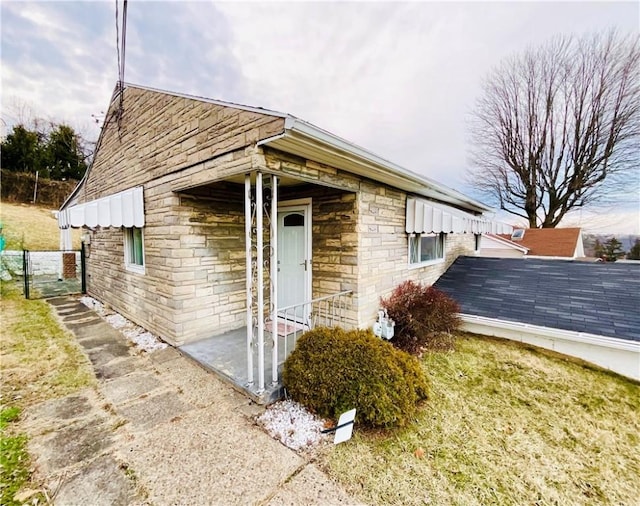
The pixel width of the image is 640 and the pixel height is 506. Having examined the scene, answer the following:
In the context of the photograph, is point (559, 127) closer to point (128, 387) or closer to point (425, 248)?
point (425, 248)

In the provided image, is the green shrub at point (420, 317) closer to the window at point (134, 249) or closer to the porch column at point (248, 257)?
the porch column at point (248, 257)

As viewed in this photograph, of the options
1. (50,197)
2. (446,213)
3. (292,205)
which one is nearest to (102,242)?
(292,205)

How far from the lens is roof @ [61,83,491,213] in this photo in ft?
11.9

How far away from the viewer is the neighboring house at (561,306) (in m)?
5.54

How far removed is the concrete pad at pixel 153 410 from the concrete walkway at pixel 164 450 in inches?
0.5

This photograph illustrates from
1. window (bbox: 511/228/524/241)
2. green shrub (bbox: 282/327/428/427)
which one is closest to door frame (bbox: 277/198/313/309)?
green shrub (bbox: 282/327/428/427)

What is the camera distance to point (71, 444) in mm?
3264

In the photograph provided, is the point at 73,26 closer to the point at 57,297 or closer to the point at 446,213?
the point at 57,297

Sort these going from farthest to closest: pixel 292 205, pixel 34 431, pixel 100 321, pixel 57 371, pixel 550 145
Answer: pixel 550 145, pixel 100 321, pixel 292 205, pixel 57 371, pixel 34 431

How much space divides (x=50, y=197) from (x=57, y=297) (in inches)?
684

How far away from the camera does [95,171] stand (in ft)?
33.4

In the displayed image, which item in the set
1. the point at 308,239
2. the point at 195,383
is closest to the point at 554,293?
the point at 308,239

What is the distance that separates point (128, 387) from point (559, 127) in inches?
1075

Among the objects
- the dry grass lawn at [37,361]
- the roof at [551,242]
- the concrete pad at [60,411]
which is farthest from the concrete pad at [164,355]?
the roof at [551,242]
